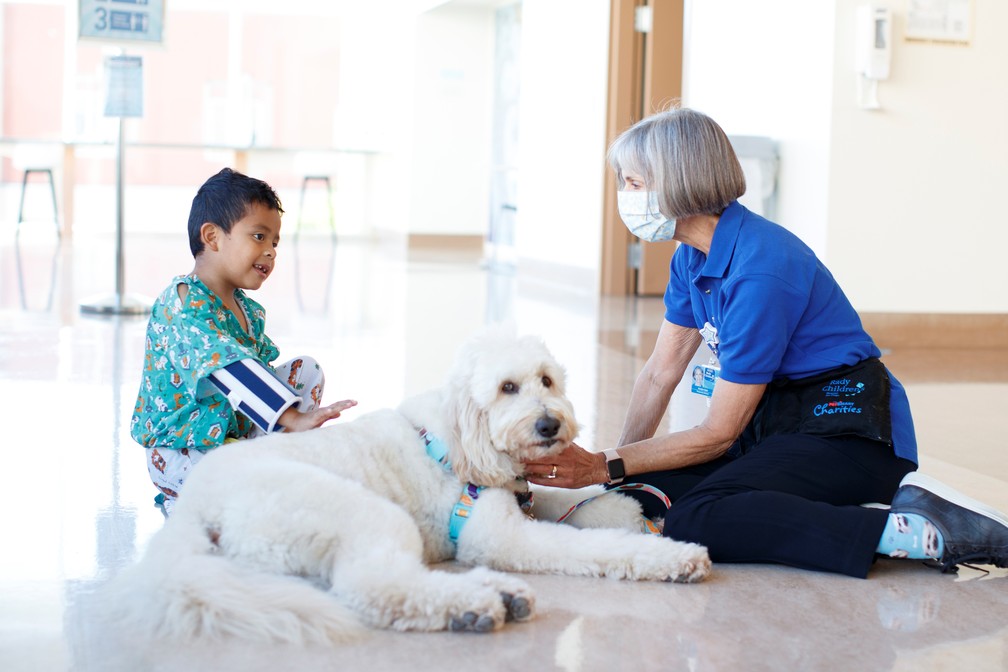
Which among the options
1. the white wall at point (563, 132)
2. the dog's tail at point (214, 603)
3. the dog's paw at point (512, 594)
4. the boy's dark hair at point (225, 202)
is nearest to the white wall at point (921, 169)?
the white wall at point (563, 132)

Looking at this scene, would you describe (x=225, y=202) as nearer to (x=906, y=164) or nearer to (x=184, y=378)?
(x=184, y=378)

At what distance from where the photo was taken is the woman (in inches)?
87.4

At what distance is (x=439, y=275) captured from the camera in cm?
962

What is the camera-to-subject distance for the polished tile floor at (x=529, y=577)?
1.78 meters

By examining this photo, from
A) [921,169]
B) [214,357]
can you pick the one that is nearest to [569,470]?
[214,357]

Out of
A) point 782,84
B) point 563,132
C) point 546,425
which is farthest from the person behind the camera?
point 563,132

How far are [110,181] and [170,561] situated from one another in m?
14.8

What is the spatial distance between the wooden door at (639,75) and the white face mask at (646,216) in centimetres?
566

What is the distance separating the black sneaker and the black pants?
0.26 feet

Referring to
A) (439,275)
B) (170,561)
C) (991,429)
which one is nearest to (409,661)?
(170,561)

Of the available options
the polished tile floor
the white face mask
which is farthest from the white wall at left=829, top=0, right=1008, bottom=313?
the white face mask

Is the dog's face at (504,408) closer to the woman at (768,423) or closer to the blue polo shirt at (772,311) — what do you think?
the woman at (768,423)

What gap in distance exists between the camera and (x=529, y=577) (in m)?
2.14

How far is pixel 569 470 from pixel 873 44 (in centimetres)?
417
